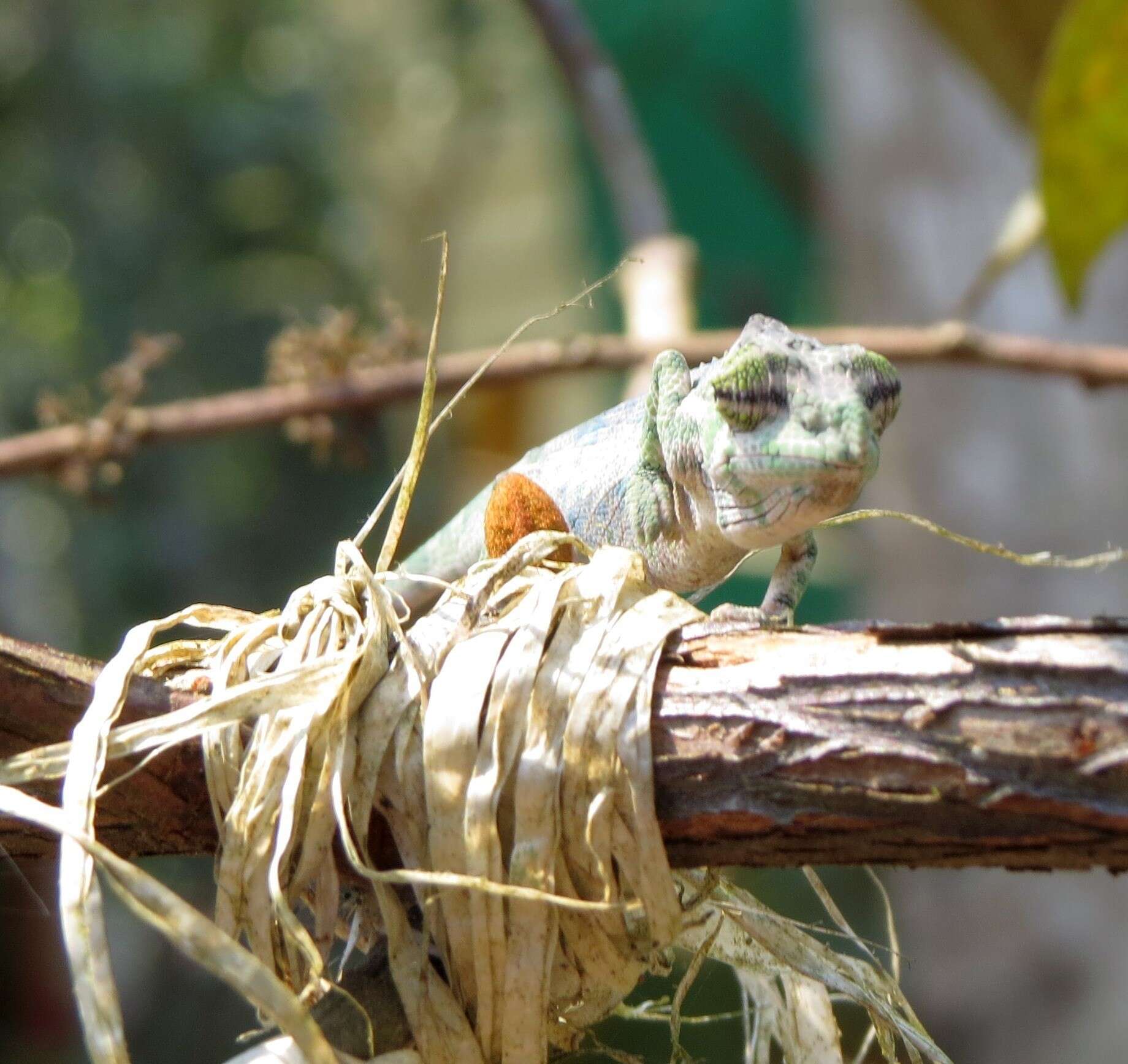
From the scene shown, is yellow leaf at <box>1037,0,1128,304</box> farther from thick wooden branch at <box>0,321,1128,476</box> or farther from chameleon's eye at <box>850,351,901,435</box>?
chameleon's eye at <box>850,351,901,435</box>

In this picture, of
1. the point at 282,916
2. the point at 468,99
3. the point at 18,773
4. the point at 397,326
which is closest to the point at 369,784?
the point at 282,916

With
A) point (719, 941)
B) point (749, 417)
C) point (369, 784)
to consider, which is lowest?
point (719, 941)

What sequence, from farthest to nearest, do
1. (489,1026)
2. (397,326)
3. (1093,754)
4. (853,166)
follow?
(853,166)
(397,326)
(489,1026)
(1093,754)

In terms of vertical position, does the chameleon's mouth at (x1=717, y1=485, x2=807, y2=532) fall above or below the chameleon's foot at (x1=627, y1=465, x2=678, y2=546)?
above

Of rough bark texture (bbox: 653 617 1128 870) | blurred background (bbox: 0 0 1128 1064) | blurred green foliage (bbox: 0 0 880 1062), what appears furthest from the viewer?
blurred green foliage (bbox: 0 0 880 1062)

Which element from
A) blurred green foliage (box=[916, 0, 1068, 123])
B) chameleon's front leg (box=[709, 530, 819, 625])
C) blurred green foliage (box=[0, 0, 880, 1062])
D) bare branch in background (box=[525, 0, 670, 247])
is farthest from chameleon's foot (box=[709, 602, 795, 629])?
blurred green foliage (box=[0, 0, 880, 1062])

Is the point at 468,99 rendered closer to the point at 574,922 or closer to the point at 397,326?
the point at 397,326

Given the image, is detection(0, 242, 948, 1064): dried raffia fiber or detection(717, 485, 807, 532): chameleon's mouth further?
detection(717, 485, 807, 532): chameleon's mouth
